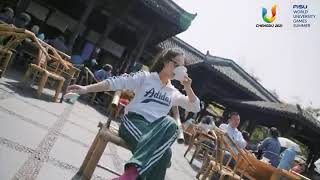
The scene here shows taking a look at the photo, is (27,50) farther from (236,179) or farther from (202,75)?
(202,75)

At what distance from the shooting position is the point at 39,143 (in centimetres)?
338

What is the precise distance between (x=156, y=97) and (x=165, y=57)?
1.23 ft

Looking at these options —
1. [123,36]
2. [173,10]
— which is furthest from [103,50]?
[173,10]

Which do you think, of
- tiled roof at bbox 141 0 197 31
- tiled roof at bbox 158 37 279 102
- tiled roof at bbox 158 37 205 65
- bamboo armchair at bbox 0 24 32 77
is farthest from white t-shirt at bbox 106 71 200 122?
tiled roof at bbox 158 37 205 65

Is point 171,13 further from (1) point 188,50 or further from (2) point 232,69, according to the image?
(1) point 188,50

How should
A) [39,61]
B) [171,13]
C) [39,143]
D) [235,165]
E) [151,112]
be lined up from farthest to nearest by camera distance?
[171,13] < [39,61] < [235,165] < [39,143] < [151,112]

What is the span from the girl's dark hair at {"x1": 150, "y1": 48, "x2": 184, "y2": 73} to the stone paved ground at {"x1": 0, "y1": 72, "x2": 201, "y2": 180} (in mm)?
1175

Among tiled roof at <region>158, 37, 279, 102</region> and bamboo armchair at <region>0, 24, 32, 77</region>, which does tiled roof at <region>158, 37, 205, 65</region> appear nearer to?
tiled roof at <region>158, 37, 279, 102</region>

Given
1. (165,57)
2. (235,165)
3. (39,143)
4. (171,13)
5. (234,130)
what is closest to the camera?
(165,57)

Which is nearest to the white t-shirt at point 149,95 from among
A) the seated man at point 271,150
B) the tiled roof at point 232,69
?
the seated man at point 271,150

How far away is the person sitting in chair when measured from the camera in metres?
2.40

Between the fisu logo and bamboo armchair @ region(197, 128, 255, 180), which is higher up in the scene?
the fisu logo

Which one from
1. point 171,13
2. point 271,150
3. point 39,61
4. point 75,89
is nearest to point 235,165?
point 271,150

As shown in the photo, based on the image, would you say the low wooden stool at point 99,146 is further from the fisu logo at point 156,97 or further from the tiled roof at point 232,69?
the tiled roof at point 232,69
